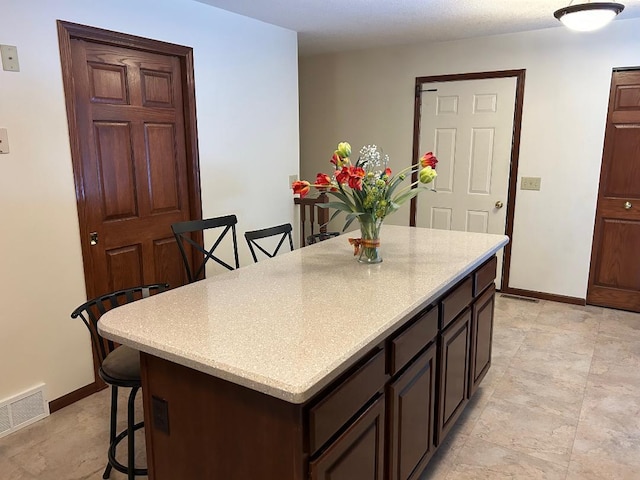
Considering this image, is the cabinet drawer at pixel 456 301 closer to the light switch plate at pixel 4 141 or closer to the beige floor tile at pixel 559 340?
the beige floor tile at pixel 559 340

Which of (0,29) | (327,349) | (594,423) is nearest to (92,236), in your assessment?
(0,29)

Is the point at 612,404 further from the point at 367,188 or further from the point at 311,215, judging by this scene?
the point at 311,215

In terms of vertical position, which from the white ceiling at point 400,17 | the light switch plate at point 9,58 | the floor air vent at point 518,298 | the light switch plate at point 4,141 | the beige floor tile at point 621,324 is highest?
the white ceiling at point 400,17

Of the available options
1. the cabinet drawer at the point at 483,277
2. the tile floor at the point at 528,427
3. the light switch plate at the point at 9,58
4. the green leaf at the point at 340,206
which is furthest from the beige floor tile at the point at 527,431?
the light switch plate at the point at 9,58

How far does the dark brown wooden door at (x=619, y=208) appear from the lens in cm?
393

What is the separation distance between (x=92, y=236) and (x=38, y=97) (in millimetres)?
802

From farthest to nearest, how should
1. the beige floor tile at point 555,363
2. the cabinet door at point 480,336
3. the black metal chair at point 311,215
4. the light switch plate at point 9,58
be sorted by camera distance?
the black metal chair at point 311,215 → the beige floor tile at point 555,363 → the cabinet door at point 480,336 → the light switch plate at point 9,58

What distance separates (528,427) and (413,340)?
1.26m

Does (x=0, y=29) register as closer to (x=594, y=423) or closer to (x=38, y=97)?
(x=38, y=97)

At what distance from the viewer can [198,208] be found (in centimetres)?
346

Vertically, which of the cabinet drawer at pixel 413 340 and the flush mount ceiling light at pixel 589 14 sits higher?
the flush mount ceiling light at pixel 589 14

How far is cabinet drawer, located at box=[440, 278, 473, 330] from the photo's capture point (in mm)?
2020

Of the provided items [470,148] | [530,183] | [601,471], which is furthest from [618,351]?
[470,148]

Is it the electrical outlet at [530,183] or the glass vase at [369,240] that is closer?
the glass vase at [369,240]
